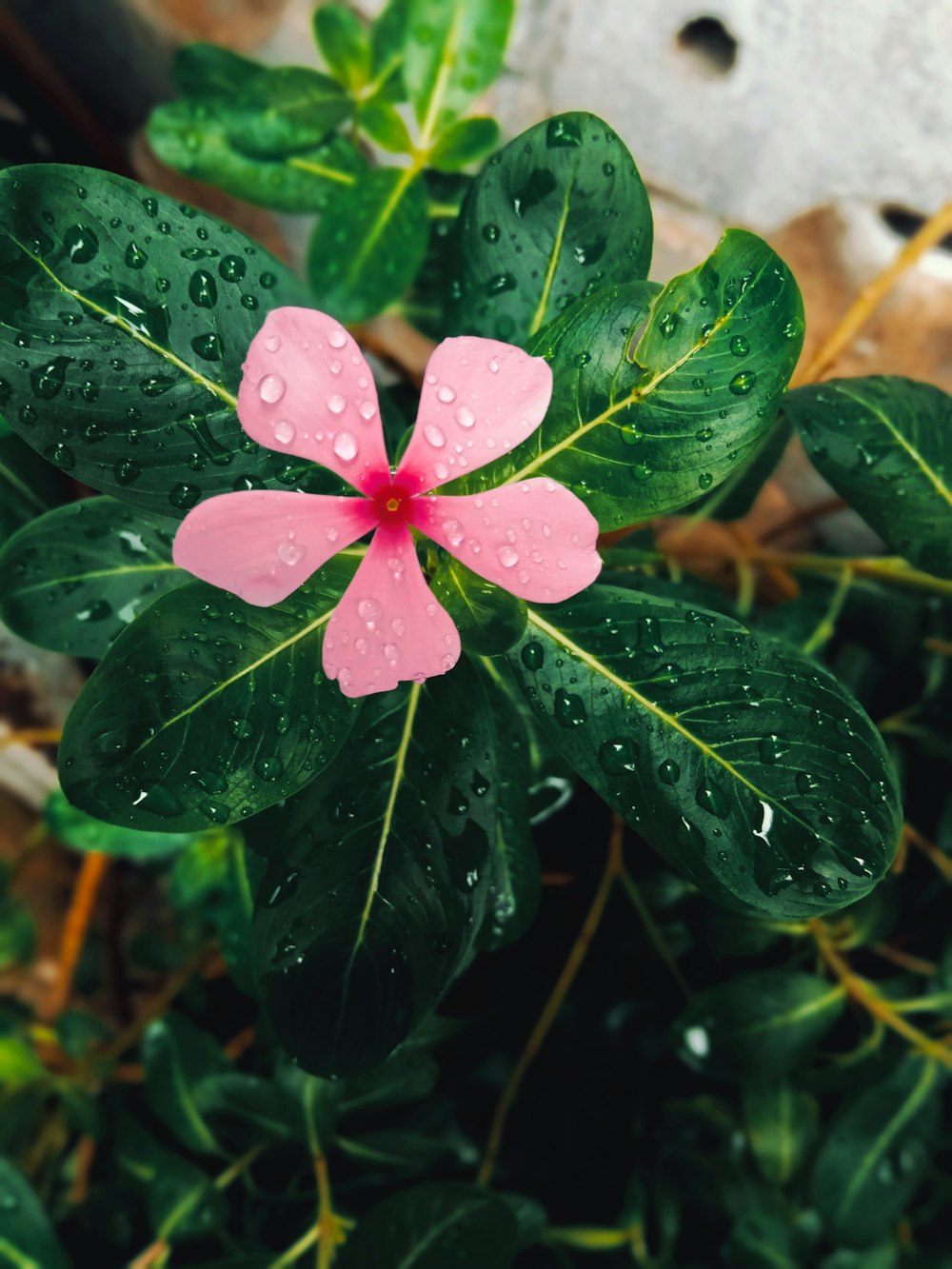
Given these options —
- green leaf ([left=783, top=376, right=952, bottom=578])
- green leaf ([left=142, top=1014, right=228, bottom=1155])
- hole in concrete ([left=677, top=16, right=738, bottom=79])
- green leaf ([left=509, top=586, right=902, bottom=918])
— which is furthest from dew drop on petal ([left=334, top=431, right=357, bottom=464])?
hole in concrete ([left=677, top=16, right=738, bottom=79])

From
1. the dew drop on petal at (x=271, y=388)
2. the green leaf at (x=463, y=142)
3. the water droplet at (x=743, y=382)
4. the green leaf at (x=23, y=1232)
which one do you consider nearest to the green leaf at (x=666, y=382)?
the water droplet at (x=743, y=382)

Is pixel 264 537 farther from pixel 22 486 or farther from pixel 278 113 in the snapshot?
pixel 278 113

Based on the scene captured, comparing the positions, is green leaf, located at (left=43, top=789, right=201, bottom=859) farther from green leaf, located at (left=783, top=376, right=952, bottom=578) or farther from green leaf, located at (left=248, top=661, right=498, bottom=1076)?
green leaf, located at (left=783, top=376, right=952, bottom=578)

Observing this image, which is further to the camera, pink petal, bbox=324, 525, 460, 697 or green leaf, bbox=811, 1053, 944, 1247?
green leaf, bbox=811, 1053, 944, 1247

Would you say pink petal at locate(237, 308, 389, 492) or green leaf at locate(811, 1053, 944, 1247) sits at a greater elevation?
pink petal at locate(237, 308, 389, 492)

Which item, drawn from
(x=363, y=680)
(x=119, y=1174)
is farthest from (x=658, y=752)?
(x=119, y=1174)

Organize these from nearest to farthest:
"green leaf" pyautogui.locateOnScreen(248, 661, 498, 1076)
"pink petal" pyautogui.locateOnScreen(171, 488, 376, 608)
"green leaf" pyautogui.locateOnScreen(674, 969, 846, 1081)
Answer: "pink petal" pyautogui.locateOnScreen(171, 488, 376, 608)
"green leaf" pyautogui.locateOnScreen(248, 661, 498, 1076)
"green leaf" pyautogui.locateOnScreen(674, 969, 846, 1081)

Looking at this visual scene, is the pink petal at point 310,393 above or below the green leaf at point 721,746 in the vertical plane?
above

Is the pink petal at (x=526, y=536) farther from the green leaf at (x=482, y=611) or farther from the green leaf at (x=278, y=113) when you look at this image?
the green leaf at (x=278, y=113)
